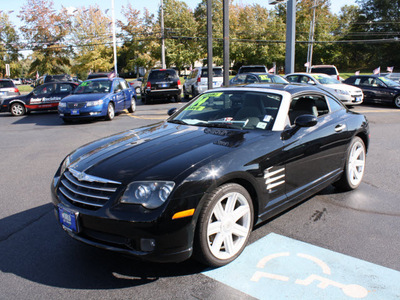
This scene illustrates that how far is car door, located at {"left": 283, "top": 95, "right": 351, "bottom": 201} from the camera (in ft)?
12.8

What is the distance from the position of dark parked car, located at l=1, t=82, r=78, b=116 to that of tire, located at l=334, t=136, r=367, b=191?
47.7 ft

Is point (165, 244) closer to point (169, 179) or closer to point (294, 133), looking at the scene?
point (169, 179)

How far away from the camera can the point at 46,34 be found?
4628 cm

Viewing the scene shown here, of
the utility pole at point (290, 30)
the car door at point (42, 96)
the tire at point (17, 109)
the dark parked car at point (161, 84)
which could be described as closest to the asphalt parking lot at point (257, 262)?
the car door at point (42, 96)

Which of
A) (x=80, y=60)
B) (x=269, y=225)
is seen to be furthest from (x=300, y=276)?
(x=80, y=60)

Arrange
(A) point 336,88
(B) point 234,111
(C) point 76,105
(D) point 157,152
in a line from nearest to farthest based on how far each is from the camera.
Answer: (D) point 157,152 → (B) point 234,111 → (C) point 76,105 → (A) point 336,88

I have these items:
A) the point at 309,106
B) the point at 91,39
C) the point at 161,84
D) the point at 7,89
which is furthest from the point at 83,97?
the point at 91,39

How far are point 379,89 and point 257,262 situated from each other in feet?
54.8

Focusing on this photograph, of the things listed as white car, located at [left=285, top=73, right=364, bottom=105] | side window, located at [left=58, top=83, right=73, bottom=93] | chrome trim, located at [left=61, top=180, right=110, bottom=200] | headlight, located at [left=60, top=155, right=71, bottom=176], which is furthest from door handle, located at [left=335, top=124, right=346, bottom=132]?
side window, located at [left=58, top=83, right=73, bottom=93]

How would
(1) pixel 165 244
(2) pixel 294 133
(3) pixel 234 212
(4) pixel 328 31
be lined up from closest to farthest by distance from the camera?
1. (1) pixel 165 244
2. (3) pixel 234 212
3. (2) pixel 294 133
4. (4) pixel 328 31

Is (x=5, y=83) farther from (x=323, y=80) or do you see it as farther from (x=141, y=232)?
(x=141, y=232)

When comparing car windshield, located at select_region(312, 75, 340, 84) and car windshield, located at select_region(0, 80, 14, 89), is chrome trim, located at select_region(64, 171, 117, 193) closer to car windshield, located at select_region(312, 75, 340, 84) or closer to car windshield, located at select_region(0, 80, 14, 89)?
car windshield, located at select_region(312, 75, 340, 84)

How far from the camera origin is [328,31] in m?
60.3

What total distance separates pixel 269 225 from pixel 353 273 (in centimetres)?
114
